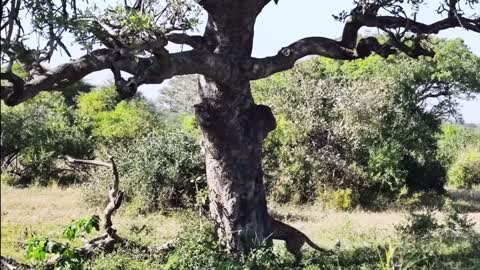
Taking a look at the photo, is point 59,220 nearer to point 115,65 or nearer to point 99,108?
point 115,65

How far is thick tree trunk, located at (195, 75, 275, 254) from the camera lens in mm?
7680

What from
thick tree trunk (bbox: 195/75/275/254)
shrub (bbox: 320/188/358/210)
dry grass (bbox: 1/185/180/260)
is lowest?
dry grass (bbox: 1/185/180/260)

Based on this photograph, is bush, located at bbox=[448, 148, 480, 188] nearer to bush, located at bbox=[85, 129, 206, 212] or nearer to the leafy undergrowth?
bush, located at bbox=[85, 129, 206, 212]

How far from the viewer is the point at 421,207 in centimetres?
1612

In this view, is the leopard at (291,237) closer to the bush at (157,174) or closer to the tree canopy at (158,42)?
the tree canopy at (158,42)

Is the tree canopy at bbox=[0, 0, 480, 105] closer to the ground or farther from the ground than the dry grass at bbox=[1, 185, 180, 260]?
farther from the ground

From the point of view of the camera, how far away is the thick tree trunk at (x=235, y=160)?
768cm

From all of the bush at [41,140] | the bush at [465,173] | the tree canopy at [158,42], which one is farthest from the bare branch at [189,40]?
the bush at [465,173]

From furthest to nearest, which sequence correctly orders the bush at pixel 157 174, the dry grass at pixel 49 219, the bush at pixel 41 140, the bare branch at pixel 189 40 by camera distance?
the bush at pixel 41 140 < the bush at pixel 157 174 < the dry grass at pixel 49 219 < the bare branch at pixel 189 40

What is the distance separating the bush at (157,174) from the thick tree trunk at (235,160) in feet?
19.8

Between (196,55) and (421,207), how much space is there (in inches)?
424

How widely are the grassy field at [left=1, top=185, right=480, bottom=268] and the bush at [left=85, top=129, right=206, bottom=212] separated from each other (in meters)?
0.54

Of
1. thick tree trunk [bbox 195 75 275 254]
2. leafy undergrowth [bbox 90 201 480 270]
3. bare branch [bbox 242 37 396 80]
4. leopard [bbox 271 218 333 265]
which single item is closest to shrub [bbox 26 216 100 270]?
leafy undergrowth [bbox 90 201 480 270]

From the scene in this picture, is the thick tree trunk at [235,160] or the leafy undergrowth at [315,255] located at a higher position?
the thick tree trunk at [235,160]
